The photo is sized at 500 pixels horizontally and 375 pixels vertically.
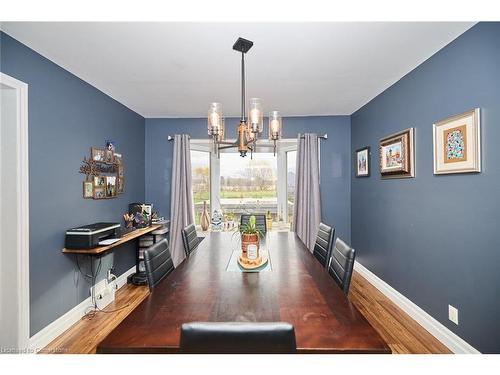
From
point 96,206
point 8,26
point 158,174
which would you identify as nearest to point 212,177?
point 158,174

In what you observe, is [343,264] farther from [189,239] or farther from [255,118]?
[189,239]

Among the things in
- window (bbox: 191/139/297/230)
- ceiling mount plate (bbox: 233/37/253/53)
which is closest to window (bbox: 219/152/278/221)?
window (bbox: 191/139/297/230)

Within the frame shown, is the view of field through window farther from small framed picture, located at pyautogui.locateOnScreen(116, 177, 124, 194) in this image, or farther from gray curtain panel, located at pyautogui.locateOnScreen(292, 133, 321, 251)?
small framed picture, located at pyautogui.locateOnScreen(116, 177, 124, 194)

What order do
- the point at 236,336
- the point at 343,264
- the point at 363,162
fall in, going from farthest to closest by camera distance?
1. the point at 363,162
2. the point at 343,264
3. the point at 236,336

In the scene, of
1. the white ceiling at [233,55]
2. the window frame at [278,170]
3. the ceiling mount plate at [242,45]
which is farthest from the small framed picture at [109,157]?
the ceiling mount plate at [242,45]

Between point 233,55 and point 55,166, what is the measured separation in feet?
5.87

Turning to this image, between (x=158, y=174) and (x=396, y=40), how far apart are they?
11.2 feet

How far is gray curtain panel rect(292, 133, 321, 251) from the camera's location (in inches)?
146

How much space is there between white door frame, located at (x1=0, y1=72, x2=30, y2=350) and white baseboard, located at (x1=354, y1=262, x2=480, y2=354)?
126 inches

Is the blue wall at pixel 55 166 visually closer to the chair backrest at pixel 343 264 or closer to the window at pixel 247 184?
the window at pixel 247 184

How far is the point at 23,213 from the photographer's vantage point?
1.81 m

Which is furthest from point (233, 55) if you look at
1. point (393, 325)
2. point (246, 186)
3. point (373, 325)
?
point (393, 325)
